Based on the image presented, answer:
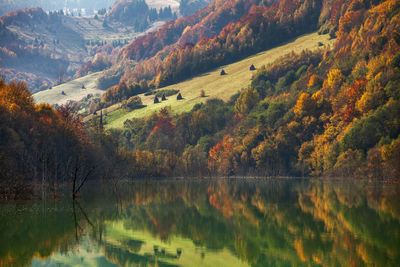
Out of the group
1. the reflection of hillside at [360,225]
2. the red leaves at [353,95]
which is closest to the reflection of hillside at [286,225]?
the reflection of hillside at [360,225]

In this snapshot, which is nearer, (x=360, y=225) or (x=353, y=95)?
(x=360, y=225)

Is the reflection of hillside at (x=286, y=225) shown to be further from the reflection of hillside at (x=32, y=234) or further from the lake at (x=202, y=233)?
the reflection of hillside at (x=32, y=234)

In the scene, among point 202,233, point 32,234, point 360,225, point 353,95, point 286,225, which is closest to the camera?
point 32,234

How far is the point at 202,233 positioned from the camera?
36.7 metres

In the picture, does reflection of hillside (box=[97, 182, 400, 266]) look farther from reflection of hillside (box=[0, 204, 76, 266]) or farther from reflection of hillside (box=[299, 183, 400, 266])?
reflection of hillside (box=[0, 204, 76, 266])

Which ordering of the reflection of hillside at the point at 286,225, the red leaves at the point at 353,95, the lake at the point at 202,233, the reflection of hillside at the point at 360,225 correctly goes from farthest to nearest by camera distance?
the red leaves at the point at 353,95 < the reflection of hillside at the point at 286,225 < the lake at the point at 202,233 < the reflection of hillside at the point at 360,225

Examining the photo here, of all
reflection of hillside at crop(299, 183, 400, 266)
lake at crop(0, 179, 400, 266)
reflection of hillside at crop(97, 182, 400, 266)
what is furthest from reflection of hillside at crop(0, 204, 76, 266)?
reflection of hillside at crop(299, 183, 400, 266)

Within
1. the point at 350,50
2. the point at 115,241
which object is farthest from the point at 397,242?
the point at 350,50

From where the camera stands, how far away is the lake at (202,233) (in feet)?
92.6

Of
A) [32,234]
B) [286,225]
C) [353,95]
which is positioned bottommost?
[286,225]

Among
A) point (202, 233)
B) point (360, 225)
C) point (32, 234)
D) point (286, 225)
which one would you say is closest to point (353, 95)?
point (360, 225)

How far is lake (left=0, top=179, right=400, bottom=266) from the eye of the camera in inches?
1111

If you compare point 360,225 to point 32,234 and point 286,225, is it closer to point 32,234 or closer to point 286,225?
point 286,225

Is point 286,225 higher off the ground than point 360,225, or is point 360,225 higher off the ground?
point 286,225
